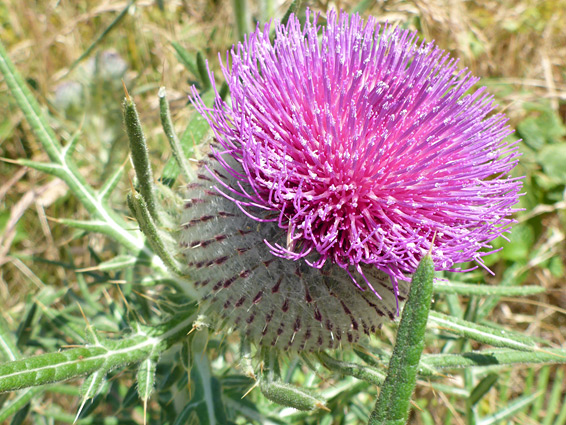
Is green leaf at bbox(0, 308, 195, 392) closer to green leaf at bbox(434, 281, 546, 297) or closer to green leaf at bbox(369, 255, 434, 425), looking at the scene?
green leaf at bbox(369, 255, 434, 425)

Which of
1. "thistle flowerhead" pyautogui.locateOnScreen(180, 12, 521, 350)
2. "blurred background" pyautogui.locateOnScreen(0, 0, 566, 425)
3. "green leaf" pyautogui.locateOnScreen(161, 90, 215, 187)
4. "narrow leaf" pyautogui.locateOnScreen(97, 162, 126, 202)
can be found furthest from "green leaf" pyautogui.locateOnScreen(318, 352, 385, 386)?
"blurred background" pyautogui.locateOnScreen(0, 0, 566, 425)

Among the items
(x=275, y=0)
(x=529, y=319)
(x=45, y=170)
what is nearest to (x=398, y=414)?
(x=45, y=170)

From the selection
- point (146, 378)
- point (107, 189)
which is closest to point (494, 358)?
point (146, 378)

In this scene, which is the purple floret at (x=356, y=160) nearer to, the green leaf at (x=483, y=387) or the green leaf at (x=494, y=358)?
the green leaf at (x=494, y=358)

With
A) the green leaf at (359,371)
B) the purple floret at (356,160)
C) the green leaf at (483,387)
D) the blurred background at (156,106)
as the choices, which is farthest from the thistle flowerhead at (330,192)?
the blurred background at (156,106)

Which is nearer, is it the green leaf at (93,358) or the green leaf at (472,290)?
the green leaf at (93,358)

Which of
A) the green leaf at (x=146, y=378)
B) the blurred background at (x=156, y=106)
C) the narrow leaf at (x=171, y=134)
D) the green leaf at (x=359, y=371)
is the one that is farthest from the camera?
the blurred background at (x=156, y=106)

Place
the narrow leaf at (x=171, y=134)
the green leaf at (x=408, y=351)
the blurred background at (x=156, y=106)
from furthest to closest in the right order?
the blurred background at (x=156, y=106) → the narrow leaf at (x=171, y=134) → the green leaf at (x=408, y=351)
